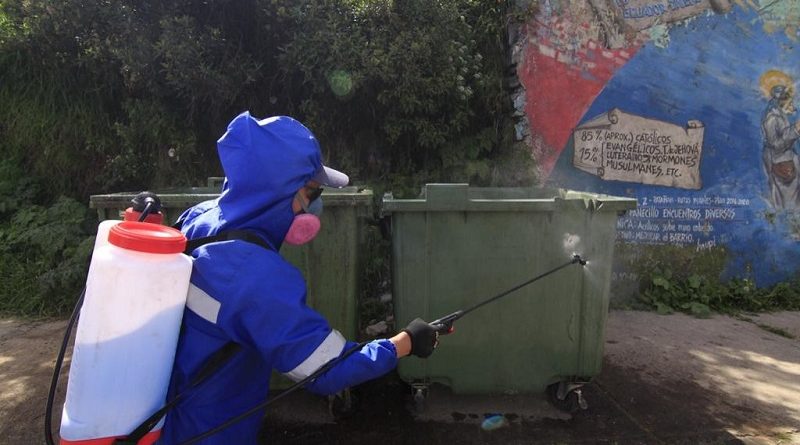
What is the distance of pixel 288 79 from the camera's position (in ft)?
17.8

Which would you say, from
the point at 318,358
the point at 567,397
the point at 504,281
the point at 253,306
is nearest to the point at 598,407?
the point at 567,397

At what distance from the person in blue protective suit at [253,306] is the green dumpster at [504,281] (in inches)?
47.8

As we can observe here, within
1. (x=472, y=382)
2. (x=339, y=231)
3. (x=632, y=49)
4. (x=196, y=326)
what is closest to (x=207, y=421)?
(x=196, y=326)

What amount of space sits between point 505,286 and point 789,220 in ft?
15.2

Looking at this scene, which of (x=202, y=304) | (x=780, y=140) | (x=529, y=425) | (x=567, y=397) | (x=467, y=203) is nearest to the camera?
(x=202, y=304)

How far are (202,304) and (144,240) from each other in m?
0.25

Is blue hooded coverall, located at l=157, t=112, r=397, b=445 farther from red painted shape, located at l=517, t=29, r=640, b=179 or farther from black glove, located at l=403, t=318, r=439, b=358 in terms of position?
red painted shape, located at l=517, t=29, r=640, b=179

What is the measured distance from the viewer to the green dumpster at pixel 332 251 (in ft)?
9.45

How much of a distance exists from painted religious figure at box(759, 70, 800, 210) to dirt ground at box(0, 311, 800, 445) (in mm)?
2152

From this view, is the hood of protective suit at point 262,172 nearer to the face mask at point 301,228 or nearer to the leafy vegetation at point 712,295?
the face mask at point 301,228

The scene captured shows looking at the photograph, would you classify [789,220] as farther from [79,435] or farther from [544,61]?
[79,435]

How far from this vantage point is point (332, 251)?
9.62 feet

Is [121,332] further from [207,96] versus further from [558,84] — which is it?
[558,84]

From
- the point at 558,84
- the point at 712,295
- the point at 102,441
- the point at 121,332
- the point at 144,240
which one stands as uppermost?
the point at 558,84
